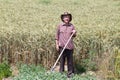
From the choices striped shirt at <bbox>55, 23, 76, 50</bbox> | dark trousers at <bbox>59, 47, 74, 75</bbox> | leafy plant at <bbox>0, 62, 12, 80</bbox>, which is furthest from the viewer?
dark trousers at <bbox>59, 47, 74, 75</bbox>

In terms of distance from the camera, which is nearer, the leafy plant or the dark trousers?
the leafy plant

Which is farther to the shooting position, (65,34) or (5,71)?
(65,34)

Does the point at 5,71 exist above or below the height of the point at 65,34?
below

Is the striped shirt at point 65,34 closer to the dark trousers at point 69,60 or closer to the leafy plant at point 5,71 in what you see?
the dark trousers at point 69,60

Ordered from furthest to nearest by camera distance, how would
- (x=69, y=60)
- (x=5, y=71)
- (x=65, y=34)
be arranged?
(x=69, y=60) → (x=65, y=34) → (x=5, y=71)

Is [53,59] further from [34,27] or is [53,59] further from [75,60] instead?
[34,27]

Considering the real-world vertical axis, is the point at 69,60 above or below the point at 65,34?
below

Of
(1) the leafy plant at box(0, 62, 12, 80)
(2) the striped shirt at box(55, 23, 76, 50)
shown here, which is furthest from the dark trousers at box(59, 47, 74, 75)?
(1) the leafy plant at box(0, 62, 12, 80)

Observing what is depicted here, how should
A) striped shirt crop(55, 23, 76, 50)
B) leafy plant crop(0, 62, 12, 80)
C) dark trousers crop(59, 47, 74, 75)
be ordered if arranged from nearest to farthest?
leafy plant crop(0, 62, 12, 80), striped shirt crop(55, 23, 76, 50), dark trousers crop(59, 47, 74, 75)

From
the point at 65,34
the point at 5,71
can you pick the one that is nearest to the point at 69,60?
the point at 65,34

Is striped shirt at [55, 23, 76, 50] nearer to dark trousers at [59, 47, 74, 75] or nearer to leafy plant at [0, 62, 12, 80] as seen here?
dark trousers at [59, 47, 74, 75]

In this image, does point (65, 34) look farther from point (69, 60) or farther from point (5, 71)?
point (5, 71)

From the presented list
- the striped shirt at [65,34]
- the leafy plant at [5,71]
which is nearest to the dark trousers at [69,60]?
the striped shirt at [65,34]

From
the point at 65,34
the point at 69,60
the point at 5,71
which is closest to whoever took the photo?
the point at 5,71
